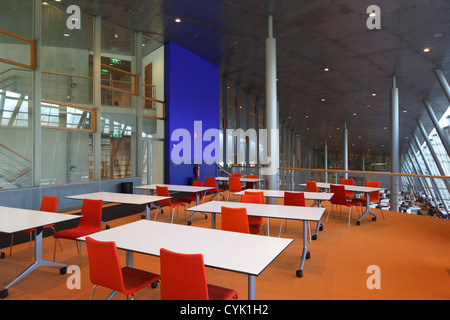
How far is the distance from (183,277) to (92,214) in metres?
2.85

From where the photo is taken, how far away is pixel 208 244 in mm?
2564

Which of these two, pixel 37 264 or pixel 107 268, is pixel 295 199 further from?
pixel 37 264

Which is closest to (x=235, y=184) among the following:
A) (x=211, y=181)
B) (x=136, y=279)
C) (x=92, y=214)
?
(x=211, y=181)

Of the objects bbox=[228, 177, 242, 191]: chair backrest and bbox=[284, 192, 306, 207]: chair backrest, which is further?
bbox=[228, 177, 242, 191]: chair backrest

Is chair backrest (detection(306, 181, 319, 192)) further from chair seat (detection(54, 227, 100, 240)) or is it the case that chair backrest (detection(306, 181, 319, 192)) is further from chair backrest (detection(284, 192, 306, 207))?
chair seat (detection(54, 227, 100, 240))

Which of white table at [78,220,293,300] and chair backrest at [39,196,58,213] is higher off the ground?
chair backrest at [39,196,58,213]

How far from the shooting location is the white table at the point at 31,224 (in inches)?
123

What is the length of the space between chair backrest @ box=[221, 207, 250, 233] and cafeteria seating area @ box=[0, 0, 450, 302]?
20 millimetres

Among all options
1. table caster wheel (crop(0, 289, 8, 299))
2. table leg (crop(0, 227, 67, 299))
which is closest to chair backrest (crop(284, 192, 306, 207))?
table leg (crop(0, 227, 67, 299))

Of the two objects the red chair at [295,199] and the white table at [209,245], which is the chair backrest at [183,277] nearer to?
the white table at [209,245]

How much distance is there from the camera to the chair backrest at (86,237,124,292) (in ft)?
7.29
